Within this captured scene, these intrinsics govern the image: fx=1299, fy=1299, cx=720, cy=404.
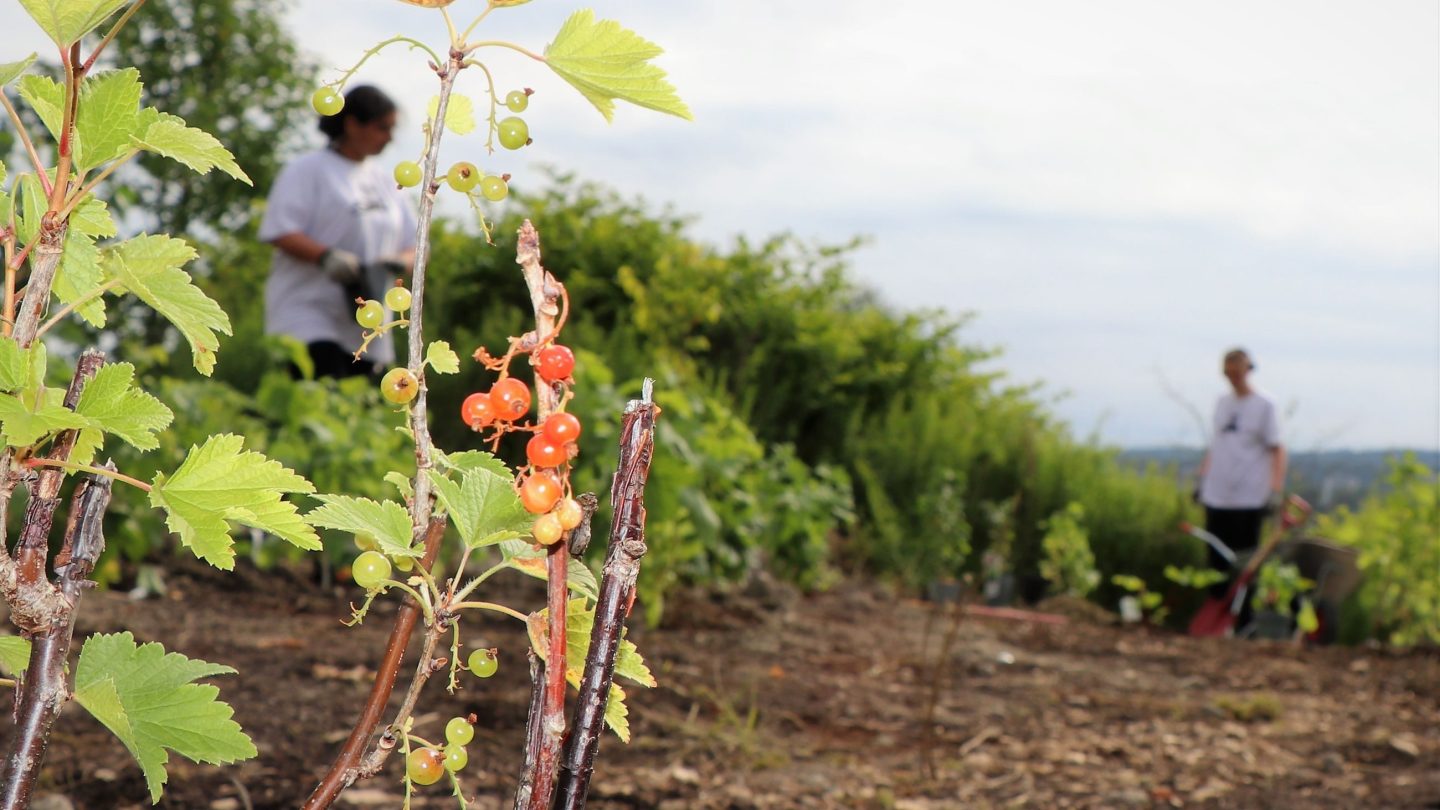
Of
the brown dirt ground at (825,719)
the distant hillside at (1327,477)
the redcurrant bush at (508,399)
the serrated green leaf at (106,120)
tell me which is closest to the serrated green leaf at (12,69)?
the serrated green leaf at (106,120)

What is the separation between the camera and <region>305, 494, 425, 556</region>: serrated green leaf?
0.87m

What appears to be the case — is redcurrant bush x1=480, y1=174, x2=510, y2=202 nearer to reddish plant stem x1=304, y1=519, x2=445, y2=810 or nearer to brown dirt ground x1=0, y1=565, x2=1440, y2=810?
reddish plant stem x1=304, y1=519, x2=445, y2=810

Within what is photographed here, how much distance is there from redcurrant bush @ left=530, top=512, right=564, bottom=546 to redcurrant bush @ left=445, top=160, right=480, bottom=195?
249mm

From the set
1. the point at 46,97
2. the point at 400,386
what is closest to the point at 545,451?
the point at 400,386

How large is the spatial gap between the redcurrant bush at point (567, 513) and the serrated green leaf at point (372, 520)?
13 centimetres

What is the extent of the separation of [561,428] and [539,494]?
4 cm

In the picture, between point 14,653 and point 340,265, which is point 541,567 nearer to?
point 14,653

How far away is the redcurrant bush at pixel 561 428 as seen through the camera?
81 centimetres

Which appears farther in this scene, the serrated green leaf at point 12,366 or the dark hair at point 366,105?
the dark hair at point 366,105

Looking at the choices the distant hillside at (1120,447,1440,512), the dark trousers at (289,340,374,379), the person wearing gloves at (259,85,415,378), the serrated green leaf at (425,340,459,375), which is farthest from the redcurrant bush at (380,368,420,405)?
the distant hillside at (1120,447,1440,512)

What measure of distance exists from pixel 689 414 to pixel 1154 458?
696cm

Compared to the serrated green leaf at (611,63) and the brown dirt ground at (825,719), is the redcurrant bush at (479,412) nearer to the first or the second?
the serrated green leaf at (611,63)

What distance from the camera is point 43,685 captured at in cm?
93

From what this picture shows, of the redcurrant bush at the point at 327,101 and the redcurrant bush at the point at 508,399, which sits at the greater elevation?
the redcurrant bush at the point at 327,101
